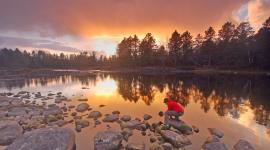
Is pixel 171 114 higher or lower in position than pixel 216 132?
higher

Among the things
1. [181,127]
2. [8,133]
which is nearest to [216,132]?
[181,127]

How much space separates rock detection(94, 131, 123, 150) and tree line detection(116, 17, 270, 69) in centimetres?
5662

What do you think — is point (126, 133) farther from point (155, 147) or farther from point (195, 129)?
point (195, 129)

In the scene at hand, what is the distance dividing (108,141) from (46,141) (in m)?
2.84

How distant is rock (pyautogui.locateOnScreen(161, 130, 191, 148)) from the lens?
1045 centimetres

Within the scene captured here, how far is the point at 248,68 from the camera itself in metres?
60.2

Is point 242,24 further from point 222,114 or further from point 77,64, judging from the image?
point 77,64

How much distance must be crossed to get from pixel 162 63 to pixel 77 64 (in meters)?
75.9

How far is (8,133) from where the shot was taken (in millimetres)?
11555

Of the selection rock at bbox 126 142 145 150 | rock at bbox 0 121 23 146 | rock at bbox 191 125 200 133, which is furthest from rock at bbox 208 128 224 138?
rock at bbox 0 121 23 146

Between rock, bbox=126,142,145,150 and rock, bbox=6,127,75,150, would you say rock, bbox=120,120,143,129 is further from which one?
rock, bbox=6,127,75,150

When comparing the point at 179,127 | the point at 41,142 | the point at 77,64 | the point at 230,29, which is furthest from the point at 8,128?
the point at 77,64

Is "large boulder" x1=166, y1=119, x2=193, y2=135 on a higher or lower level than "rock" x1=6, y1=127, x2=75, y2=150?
lower

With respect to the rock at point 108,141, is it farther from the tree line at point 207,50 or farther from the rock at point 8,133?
the tree line at point 207,50
